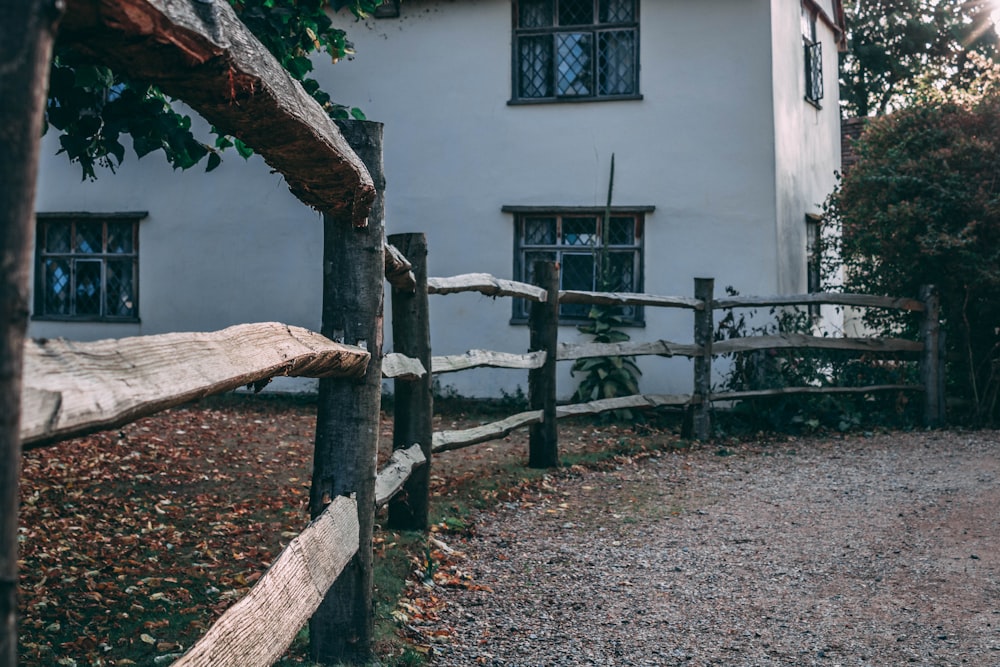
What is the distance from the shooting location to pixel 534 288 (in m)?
7.88

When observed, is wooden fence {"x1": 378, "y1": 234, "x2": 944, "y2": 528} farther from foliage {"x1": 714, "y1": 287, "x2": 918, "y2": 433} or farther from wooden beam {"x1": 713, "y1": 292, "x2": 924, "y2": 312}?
foliage {"x1": 714, "y1": 287, "x2": 918, "y2": 433}

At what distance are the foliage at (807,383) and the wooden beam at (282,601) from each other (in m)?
8.03

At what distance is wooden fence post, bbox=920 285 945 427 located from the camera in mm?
10664

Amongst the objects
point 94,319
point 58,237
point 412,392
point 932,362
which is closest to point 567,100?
point 932,362

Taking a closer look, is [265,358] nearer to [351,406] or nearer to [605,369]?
[351,406]

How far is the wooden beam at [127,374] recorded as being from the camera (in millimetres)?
1181

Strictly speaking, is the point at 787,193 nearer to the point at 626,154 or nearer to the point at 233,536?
the point at 626,154

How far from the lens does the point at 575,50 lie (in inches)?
495

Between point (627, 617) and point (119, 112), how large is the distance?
3238 mm

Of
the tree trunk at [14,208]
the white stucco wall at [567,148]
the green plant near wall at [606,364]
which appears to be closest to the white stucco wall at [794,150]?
the white stucco wall at [567,148]

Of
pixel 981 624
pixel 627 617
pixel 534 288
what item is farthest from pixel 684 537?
pixel 534 288

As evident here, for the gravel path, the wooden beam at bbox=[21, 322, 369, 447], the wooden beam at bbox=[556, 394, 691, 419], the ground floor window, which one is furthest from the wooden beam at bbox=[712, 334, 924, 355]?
the wooden beam at bbox=[21, 322, 369, 447]

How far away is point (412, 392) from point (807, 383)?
Answer: 6660 mm

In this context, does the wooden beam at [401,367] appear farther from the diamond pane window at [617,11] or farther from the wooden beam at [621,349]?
the diamond pane window at [617,11]
